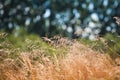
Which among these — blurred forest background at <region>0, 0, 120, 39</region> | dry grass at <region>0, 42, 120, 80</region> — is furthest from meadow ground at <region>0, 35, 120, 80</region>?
blurred forest background at <region>0, 0, 120, 39</region>

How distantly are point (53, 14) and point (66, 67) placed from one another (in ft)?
43.7

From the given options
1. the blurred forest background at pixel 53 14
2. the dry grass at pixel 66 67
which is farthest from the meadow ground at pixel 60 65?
the blurred forest background at pixel 53 14

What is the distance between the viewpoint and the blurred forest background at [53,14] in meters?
16.5

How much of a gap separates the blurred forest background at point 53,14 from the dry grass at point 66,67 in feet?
37.9

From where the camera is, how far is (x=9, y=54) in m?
4.70

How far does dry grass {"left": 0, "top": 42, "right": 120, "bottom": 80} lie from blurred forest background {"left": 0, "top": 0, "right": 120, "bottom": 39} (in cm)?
1156

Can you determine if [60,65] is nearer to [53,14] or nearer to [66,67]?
[66,67]

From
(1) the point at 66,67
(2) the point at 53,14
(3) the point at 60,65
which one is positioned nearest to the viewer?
(1) the point at 66,67

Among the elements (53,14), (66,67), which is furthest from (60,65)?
(53,14)

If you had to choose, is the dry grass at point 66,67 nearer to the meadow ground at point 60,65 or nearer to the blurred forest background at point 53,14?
the meadow ground at point 60,65

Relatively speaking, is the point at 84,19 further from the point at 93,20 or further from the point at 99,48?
the point at 99,48

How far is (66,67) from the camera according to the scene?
14.0ft

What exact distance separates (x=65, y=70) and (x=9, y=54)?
73cm

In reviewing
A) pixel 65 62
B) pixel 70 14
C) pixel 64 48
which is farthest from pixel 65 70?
pixel 70 14
